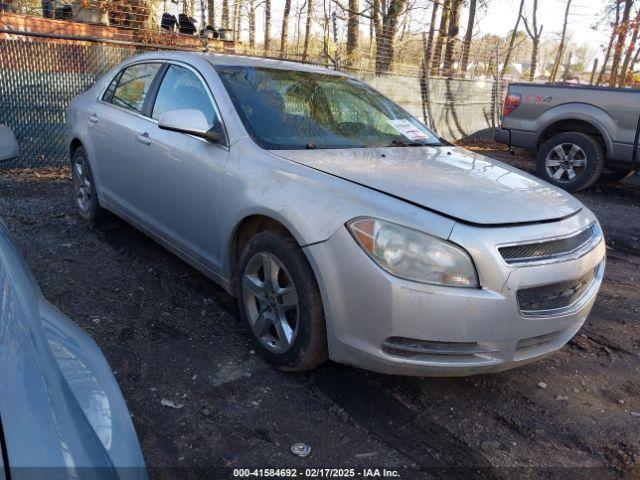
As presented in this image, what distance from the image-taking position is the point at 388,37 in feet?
47.2

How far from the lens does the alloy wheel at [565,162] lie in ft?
26.0

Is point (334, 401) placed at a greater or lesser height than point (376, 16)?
lesser

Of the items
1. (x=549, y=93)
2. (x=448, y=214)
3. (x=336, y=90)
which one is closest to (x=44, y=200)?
(x=336, y=90)

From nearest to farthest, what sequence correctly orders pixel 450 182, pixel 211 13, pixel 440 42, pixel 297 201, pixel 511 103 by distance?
pixel 297 201 < pixel 450 182 < pixel 511 103 < pixel 211 13 < pixel 440 42

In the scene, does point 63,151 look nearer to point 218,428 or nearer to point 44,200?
point 44,200

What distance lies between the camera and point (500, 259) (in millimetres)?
2348

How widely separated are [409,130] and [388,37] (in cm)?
1148

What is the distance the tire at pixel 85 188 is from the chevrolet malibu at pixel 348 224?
100 cm

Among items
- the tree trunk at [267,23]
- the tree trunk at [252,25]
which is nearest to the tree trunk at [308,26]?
the tree trunk at [267,23]

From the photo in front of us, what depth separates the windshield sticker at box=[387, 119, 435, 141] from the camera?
12.7ft

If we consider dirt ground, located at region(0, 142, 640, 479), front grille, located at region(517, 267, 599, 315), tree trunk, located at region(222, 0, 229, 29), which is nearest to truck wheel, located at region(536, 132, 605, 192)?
dirt ground, located at region(0, 142, 640, 479)

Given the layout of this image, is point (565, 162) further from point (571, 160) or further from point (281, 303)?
point (281, 303)

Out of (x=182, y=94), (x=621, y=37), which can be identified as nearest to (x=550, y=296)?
(x=182, y=94)

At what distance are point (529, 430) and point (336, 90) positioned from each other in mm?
2556
